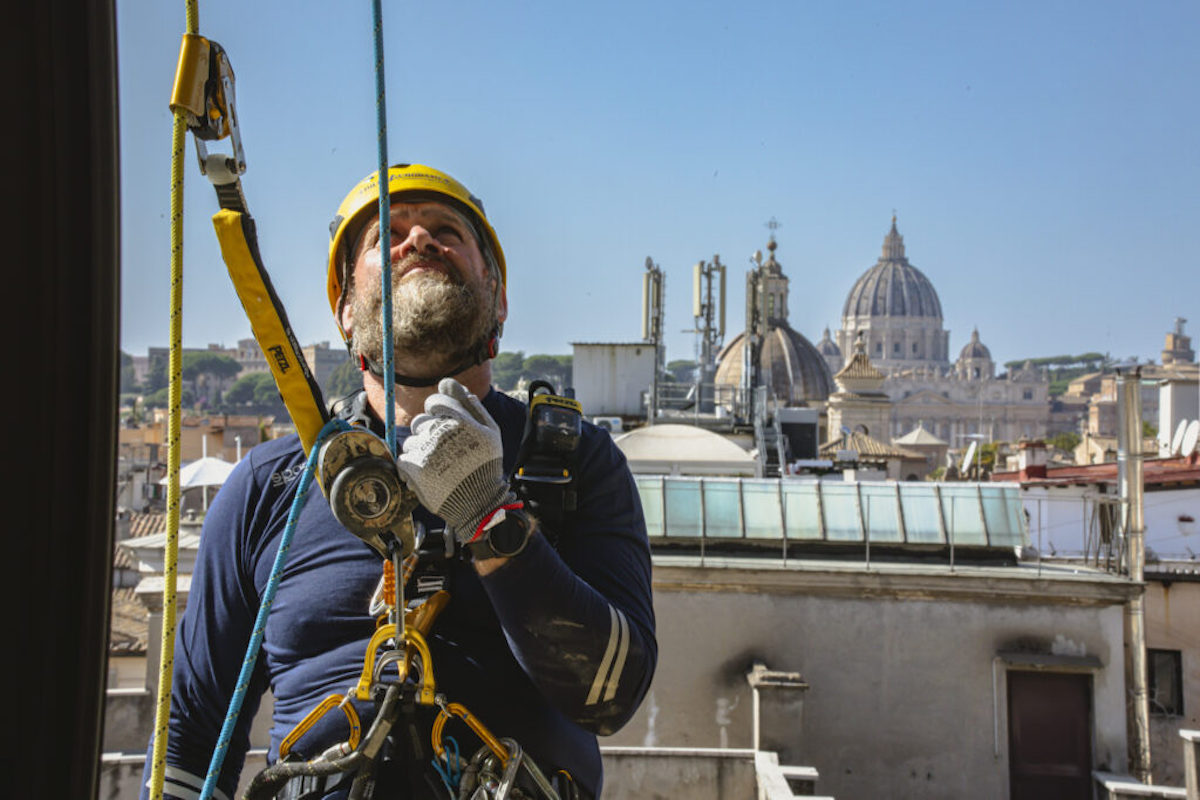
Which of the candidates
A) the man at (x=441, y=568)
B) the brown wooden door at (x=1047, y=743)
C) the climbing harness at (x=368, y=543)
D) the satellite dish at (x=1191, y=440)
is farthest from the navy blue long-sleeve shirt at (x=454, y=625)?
the satellite dish at (x=1191, y=440)

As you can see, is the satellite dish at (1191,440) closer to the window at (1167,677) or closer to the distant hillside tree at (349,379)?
the window at (1167,677)

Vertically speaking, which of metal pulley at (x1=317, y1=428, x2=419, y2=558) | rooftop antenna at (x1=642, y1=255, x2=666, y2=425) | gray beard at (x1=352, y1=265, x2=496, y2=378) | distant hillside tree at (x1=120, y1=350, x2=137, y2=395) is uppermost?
rooftop antenna at (x1=642, y1=255, x2=666, y2=425)

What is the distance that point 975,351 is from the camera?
188 metres

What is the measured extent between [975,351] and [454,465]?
645ft

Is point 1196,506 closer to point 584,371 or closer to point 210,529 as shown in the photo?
point 584,371

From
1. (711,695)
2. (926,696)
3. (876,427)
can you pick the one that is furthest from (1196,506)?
(876,427)

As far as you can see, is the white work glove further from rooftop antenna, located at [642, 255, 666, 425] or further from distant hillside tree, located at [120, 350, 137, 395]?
rooftop antenna, located at [642, 255, 666, 425]

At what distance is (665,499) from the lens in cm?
1321

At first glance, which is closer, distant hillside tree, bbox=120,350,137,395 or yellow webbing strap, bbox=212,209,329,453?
distant hillside tree, bbox=120,350,137,395

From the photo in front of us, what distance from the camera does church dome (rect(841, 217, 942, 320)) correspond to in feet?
613

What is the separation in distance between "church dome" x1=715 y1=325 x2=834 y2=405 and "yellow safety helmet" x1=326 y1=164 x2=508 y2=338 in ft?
258

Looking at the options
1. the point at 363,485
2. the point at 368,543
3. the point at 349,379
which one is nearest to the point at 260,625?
the point at 368,543

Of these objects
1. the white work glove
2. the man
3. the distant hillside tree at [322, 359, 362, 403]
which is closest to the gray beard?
the man

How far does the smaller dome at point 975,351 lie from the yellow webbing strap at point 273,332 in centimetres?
19359
